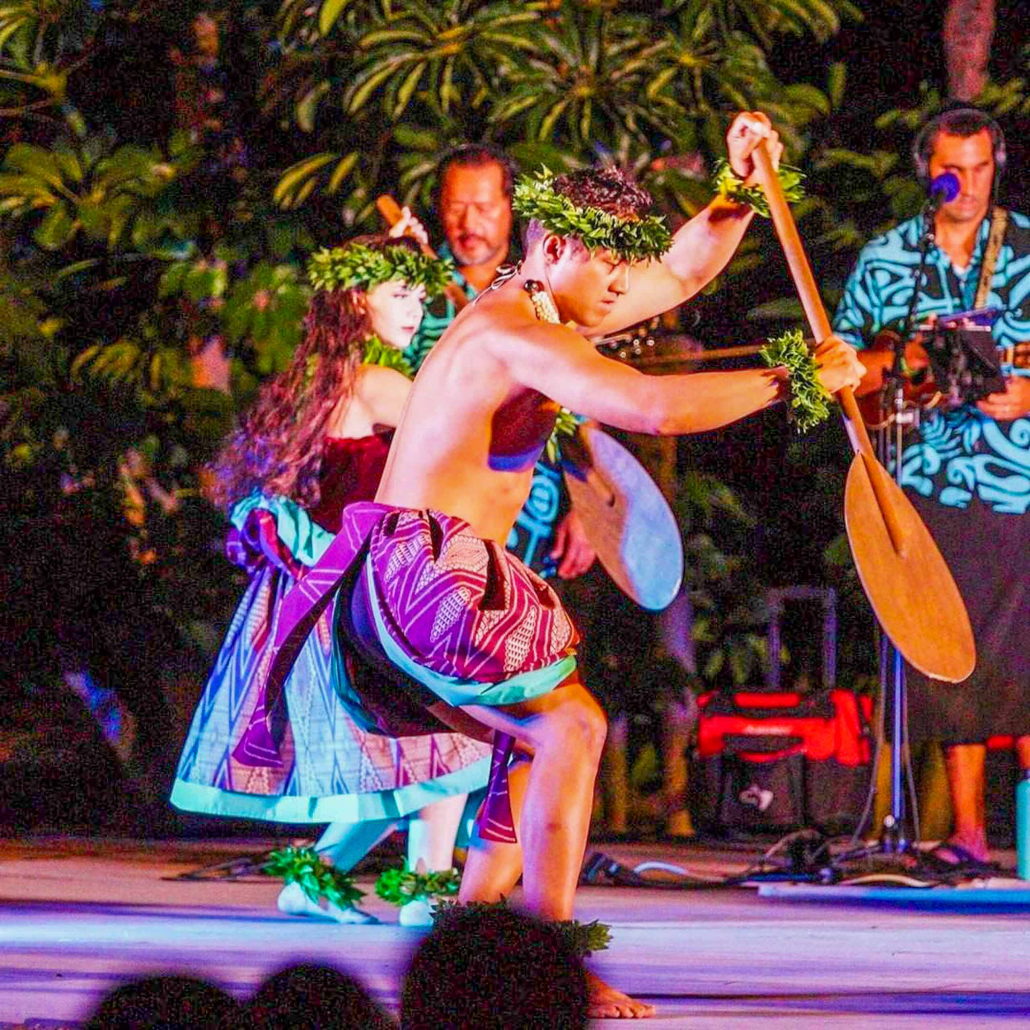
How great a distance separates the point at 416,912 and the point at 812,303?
5.33 feet

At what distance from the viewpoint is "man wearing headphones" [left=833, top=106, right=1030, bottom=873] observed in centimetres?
536

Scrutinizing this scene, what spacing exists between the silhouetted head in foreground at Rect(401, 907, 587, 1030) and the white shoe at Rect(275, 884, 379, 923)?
249 centimetres

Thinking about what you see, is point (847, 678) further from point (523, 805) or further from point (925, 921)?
point (523, 805)

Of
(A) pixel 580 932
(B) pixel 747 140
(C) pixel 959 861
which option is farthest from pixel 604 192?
(C) pixel 959 861

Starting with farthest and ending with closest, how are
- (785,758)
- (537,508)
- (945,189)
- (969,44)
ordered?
(969,44)
(785,758)
(945,189)
(537,508)

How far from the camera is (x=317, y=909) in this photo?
170 inches

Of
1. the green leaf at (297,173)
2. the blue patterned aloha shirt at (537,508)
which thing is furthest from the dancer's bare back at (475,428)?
the green leaf at (297,173)

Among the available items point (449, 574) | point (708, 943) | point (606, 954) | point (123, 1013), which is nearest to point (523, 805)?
point (449, 574)

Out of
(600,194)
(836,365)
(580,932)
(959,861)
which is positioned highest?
(600,194)

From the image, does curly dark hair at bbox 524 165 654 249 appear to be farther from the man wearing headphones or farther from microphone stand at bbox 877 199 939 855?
the man wearing headphones

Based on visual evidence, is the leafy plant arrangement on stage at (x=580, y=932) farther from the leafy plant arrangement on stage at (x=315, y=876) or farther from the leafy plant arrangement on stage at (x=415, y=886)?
the leafy plant arrangement on stage at (x=315, y=876)

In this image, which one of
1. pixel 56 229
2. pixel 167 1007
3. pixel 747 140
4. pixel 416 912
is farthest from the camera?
pixel 56 229

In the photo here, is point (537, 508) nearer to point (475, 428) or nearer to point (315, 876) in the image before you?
point (315, 876)

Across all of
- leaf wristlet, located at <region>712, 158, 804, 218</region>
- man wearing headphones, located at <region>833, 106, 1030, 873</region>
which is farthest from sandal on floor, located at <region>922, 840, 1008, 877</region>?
leaf wristlet, located at <region>712, 158, 804, 218</region>
